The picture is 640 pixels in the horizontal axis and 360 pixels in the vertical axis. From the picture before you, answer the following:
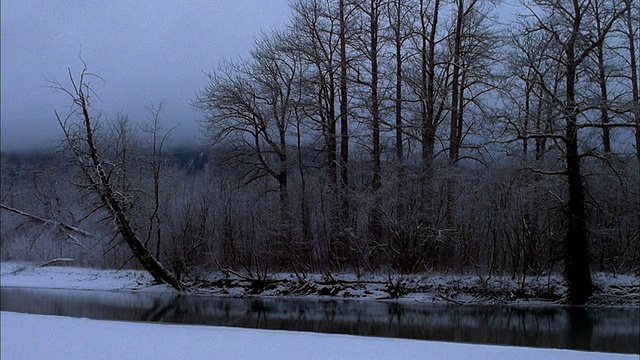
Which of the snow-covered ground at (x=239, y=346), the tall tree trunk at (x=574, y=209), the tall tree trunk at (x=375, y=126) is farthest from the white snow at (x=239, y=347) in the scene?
the tall tree trunk at (x=375, y=126)

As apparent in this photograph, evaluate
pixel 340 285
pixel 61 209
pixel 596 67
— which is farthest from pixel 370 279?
pixel 61 209

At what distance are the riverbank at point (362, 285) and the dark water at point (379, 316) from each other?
0.64 m

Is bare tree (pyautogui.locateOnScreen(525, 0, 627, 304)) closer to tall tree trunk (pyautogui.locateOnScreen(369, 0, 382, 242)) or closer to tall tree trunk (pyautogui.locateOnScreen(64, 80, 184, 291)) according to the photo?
tall tree trunk (pyautogui.locateOnScreen(369, 0, 382, 242))

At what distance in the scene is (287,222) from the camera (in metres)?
23.7

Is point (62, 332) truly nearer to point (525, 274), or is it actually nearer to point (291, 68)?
point (525, 274)

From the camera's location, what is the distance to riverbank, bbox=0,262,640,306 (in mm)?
17203

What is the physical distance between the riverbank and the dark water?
2.12ft

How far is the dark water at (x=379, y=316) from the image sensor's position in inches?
557

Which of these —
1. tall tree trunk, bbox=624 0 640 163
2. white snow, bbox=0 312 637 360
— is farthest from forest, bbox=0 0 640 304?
white snow, bbox=0 312 637 360

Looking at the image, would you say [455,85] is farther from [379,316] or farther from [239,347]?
[239,347]

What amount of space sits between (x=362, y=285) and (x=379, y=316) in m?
3.56

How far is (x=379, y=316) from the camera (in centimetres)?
1794

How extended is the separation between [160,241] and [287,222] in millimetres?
5880

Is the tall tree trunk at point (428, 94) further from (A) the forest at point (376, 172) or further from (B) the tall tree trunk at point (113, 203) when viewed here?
(B) the tall tree trunk at point (113, 203)
